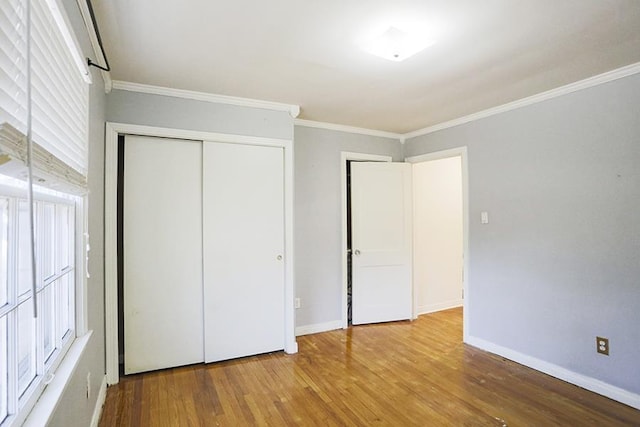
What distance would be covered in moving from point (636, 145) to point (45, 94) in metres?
3.34

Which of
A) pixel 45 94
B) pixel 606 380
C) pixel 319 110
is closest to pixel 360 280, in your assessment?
pixel 319 110

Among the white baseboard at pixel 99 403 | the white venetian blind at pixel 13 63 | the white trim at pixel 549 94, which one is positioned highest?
the white trim at pixel 549 94

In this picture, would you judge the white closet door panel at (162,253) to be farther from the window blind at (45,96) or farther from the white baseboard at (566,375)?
the white baseboard at (566,375)

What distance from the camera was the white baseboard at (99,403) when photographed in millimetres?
1996

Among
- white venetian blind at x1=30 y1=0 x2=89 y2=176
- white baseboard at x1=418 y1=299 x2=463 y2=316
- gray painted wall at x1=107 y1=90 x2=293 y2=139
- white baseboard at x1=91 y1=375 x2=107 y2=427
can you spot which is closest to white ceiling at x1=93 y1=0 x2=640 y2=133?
gray painted wall at x1=107 y1=90 x2=293 y2=139

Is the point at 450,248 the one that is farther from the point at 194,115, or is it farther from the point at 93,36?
the point at 93,36

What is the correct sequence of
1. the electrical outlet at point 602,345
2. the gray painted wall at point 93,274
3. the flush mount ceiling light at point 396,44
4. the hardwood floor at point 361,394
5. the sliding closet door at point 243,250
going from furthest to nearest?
the sliding closet door at point 243,250
the electrical outlet at point 602,345
the hardwood floor at point 361,394
the flush mount ceiling light at point 396,44
the gray painted wall at point 93,274

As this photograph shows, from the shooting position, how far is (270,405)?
232cm

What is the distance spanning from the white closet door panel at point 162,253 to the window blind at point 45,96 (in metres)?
0.94

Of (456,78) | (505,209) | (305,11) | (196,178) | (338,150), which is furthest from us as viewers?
(338,150)

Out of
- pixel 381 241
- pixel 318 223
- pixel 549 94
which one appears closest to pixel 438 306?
pixel 381 241

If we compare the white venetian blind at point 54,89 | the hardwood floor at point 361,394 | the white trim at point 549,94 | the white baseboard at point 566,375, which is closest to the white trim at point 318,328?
the hardwood floor at point 361,394

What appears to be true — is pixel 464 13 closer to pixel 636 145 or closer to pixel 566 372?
pixel 636 145

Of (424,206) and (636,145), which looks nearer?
(636,145)
